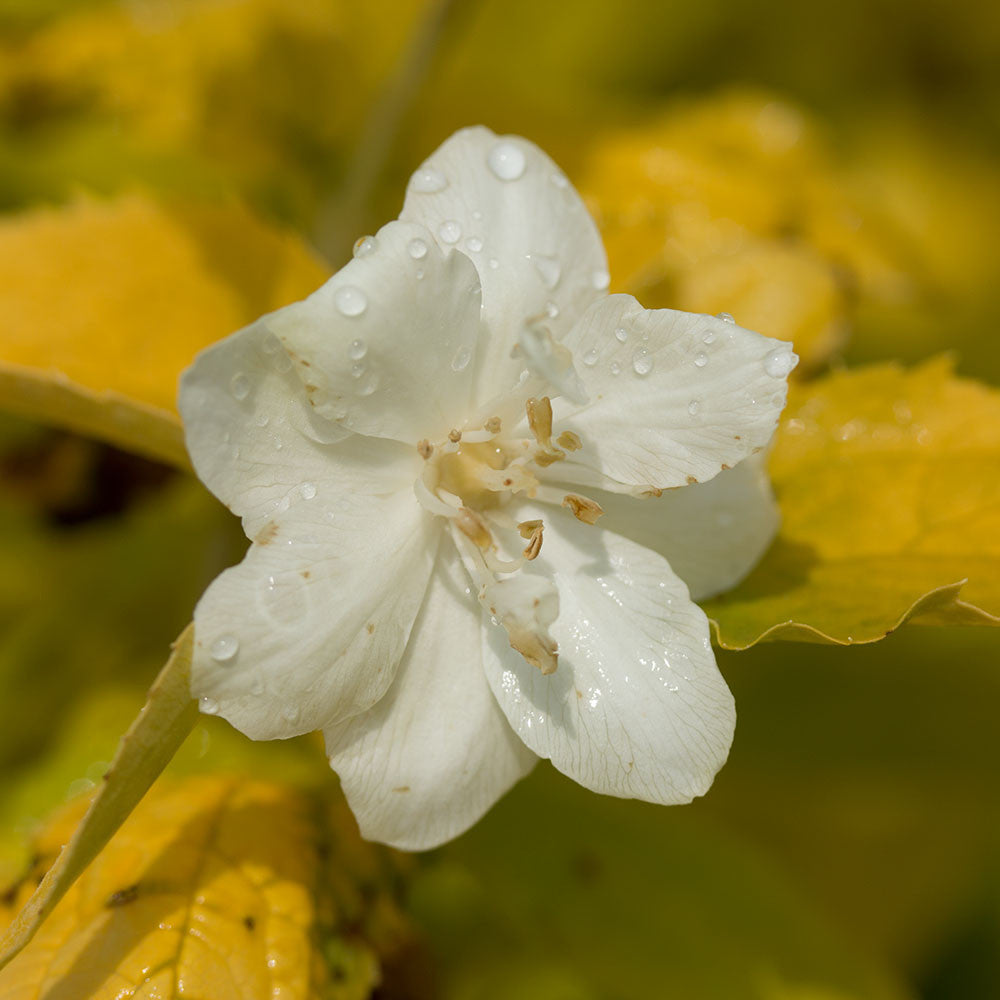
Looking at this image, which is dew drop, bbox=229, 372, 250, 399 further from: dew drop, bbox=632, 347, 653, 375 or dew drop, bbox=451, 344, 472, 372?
dew drop, bbox=632, 347, 653, 375

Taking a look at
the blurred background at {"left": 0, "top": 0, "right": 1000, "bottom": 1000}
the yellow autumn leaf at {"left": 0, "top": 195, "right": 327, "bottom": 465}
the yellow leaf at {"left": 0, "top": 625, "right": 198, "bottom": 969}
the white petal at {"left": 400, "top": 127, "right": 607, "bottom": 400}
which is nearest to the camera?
the yellow leaf at {"left": 0, "top": 625, "right": 198, "bottom": 969}

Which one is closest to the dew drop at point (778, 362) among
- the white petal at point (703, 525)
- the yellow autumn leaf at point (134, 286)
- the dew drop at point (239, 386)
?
the white petal at point (703, 525)

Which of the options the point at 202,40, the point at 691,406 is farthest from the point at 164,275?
the point at 202,40

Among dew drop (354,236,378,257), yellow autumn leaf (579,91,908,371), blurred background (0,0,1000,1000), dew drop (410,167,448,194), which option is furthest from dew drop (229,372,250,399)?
yellow autumn leaf (579,91,908,371)

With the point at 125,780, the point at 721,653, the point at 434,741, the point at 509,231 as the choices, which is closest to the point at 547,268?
the point at 509,231

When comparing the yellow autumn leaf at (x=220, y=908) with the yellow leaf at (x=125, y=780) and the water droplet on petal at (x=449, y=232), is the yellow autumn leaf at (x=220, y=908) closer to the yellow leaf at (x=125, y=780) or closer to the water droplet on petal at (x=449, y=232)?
the yellow leaf at (x=125, y=780)

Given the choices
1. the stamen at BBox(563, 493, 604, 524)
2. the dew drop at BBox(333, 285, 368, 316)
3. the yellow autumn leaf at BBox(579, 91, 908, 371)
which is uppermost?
the dew drop at BBox(333, 285, 368, 316)

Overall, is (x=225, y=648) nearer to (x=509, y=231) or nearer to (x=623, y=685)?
(x=623, y=685)
